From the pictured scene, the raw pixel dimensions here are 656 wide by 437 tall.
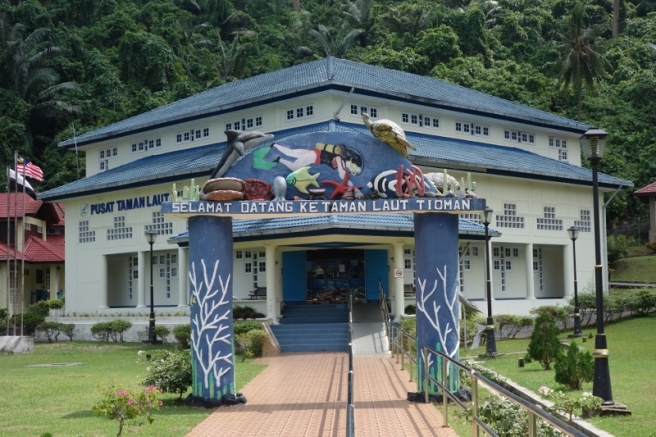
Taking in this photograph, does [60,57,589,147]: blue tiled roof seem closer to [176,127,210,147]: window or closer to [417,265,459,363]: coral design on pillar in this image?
[176,127,210,147]: window

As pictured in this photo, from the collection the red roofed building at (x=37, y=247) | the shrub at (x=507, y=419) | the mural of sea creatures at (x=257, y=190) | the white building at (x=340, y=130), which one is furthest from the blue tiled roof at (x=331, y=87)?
the shrub at (x=507, y=419)

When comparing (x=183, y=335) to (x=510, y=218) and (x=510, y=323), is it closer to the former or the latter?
(x=510, y=323)

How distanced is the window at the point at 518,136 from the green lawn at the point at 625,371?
1034cm

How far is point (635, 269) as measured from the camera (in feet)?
163

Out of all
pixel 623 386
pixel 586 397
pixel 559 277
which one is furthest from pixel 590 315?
pixel 586 397

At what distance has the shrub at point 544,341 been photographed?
2159cm

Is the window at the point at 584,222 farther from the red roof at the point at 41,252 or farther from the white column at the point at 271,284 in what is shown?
the red roof at the point at 41,252

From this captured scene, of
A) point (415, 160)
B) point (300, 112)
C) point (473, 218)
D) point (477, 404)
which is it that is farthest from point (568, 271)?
point (477, 404)

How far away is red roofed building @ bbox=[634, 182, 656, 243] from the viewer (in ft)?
172

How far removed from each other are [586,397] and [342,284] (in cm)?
2242

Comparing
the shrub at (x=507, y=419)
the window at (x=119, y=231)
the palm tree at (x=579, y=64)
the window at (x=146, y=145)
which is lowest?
the shrub at (x=507, y=419)

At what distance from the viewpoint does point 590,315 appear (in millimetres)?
37000

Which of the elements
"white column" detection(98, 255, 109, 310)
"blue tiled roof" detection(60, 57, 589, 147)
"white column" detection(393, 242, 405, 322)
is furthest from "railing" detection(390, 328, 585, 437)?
"white column" detection(98, 255, 109, 310)

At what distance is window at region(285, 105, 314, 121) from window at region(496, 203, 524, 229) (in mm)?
8734
